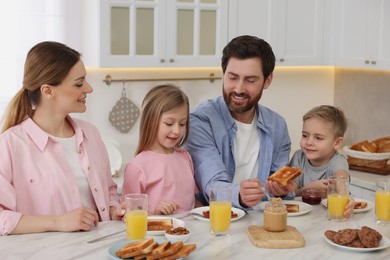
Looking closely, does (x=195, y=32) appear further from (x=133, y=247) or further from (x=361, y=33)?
(x=133, y=247)

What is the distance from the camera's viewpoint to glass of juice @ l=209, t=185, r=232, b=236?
241 centimetres

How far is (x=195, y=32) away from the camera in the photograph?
4469mm

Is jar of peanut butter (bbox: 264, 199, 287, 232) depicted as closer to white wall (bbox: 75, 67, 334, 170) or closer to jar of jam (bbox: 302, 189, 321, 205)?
jar of jam (bbox: 302, 189, 321, 205)

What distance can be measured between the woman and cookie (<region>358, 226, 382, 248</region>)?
2.93 ft

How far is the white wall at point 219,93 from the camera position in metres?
4.59

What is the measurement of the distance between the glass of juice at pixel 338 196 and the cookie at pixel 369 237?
0.29 m

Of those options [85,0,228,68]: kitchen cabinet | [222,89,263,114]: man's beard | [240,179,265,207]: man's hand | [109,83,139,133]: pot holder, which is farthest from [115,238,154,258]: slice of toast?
[109,83,139,133]: pot holder

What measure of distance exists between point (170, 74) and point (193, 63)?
1.10 ft

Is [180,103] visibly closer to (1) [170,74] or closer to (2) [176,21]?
(2) [176,21]

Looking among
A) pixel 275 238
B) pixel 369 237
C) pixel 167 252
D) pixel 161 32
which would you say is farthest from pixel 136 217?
pixel 161 32

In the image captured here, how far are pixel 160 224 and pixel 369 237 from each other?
0.73 meters

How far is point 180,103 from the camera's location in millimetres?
2975

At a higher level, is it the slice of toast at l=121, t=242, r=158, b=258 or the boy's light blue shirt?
the boy's light blue shirt

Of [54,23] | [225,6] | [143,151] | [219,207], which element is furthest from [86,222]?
[225,6]
